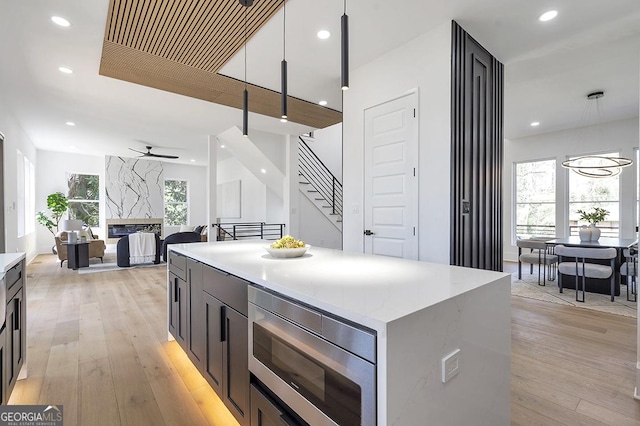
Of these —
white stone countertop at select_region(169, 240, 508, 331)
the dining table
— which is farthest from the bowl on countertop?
the dining table

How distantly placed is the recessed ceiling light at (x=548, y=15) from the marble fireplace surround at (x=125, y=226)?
969 cm

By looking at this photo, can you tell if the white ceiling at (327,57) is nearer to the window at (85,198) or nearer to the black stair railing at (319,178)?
the black stair railing at (319,178)

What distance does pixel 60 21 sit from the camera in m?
2.83

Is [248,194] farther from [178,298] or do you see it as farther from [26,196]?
[178,298]

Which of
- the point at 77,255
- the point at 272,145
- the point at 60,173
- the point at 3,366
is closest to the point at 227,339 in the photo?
the point at 3,366

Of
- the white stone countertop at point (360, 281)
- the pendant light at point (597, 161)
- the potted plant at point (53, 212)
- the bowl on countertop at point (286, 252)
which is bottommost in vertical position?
the white stone countertop at point (360, 281)

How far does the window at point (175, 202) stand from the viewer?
10805 mm

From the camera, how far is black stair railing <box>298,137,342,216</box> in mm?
7738

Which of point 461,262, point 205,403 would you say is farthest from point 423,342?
point 461,262

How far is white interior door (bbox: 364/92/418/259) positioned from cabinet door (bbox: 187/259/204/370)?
78.4 inches

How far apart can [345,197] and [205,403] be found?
8.47ft

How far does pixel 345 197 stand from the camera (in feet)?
12.8

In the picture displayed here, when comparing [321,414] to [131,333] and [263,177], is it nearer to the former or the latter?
[131,333]

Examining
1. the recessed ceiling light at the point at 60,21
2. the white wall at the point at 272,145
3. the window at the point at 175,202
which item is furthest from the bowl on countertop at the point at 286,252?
the window at the point at 175,202
